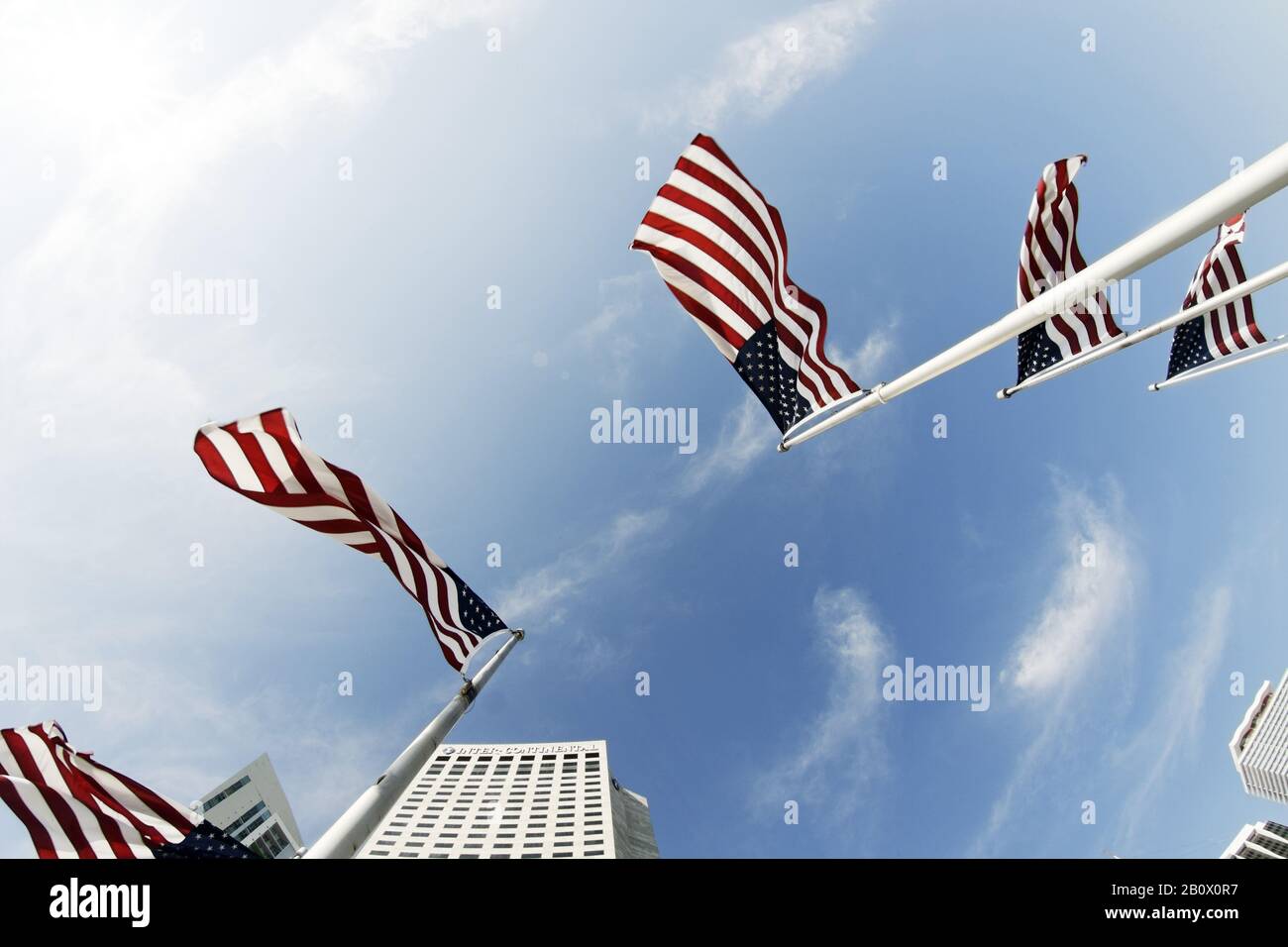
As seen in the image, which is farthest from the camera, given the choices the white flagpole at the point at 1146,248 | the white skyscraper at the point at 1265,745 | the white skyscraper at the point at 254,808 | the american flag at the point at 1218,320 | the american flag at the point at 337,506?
the white skyscraper at the point at 1265,745

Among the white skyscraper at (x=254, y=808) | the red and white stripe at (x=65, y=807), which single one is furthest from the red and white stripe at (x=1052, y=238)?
the white skyscraper at (x=254, y=808)

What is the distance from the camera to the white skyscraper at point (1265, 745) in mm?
122312

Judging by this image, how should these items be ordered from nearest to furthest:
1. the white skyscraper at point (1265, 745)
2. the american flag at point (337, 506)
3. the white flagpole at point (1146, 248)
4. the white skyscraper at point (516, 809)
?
the white flagpole at point (1146, 248) < the american flag at point (337, 506) < the white skyscraper at point (516, 809) < the white skyscraper at point (1265, 745)

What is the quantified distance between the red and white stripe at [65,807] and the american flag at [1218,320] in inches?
859

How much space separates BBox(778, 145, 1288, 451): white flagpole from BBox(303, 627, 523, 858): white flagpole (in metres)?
9.28

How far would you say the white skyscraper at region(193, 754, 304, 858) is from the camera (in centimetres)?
4750

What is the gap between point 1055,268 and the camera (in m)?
10.8

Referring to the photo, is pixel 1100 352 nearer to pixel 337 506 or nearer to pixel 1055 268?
pixel 1055 268

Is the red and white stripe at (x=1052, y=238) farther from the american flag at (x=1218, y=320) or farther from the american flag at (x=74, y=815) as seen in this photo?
the american flag at (x=74, y=815)

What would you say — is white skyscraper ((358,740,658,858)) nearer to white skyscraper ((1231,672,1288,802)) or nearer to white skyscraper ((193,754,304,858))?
white skyscraper ((193,754,304,858))

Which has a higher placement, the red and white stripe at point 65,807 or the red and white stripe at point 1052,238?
the red and white stripe at point 1052,238
